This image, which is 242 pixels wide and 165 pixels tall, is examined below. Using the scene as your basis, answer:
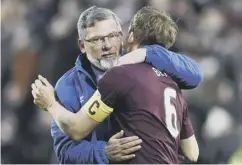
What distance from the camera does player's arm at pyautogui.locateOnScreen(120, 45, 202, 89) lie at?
4.00m

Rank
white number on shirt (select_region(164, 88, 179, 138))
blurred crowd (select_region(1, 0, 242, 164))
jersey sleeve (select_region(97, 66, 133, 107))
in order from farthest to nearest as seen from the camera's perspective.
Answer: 1. blurred crowd (select_region(1, 0, 242, 164))
2. white number on shirt (select_region(164, 88, 179, 138))
3. jersey sleeve (select_region(97, 66, 133, 107))

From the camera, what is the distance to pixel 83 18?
14.2ft

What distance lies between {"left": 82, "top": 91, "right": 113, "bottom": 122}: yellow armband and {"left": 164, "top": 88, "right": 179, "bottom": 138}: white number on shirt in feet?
0.84

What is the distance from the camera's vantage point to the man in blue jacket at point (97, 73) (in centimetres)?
405

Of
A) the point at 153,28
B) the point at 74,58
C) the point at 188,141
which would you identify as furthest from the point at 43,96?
the point at 74,58

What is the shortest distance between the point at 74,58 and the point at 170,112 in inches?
138

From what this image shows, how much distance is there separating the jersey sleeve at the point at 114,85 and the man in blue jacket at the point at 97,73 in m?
0.18

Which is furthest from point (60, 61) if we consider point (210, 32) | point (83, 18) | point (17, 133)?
point (83, 18)

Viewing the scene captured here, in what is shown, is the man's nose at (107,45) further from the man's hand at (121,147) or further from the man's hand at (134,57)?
the man's hand at (121,147)

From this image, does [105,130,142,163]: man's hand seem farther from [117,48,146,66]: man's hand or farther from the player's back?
[117,48,146,66]: man's hand

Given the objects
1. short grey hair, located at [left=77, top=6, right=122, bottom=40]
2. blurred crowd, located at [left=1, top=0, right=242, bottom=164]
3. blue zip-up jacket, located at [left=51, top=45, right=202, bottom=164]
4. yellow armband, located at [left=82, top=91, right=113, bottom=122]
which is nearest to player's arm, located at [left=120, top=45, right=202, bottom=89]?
blue zip-up jacket, located at [left=51, top=45, right=202, bottom=164]

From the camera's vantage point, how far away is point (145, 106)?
3932mm

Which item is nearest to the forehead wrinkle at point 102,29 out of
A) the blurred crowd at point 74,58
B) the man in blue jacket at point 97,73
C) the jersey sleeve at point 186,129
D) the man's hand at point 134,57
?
the man in blue jacket at point 97,73

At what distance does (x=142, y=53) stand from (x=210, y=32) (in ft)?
15.5
